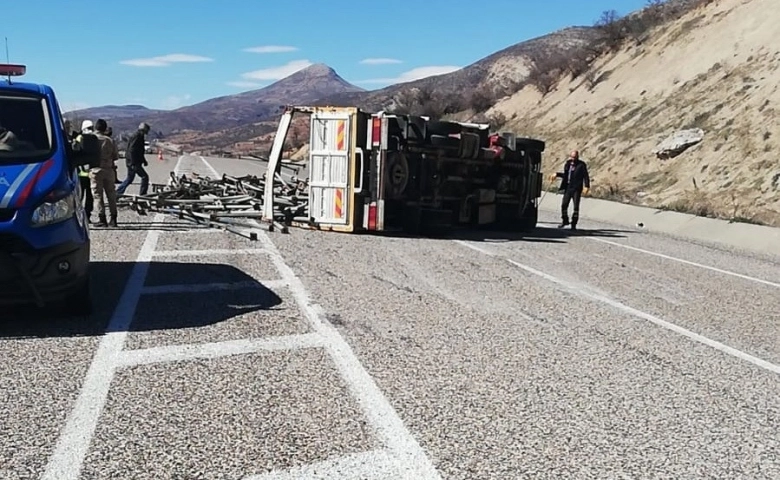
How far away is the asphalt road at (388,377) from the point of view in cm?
392

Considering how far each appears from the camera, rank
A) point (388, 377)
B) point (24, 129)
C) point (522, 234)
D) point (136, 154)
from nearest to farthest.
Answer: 1. point (388, 377)
2. point (24, 129)
3. point (522, 234)
4. point (136, 154)

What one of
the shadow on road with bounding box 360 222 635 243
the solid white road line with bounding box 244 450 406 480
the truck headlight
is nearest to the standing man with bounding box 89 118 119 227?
the shadow on road with bounding box 360 222 635 243

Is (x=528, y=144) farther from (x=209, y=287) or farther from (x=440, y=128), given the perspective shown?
(x=209, y=287)

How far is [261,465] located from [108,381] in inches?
64.4

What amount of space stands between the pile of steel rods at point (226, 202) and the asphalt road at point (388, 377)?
4070 millimetres

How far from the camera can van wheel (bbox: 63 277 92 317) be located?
6.38m

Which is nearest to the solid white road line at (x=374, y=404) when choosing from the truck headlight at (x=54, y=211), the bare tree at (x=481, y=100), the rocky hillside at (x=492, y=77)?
the truck headlight at (x=54, y=211)

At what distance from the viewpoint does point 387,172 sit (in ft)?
41.8

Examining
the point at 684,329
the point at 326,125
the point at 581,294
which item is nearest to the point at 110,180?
the point at 326,125

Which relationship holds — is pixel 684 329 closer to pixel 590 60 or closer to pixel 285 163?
pixel 285 163

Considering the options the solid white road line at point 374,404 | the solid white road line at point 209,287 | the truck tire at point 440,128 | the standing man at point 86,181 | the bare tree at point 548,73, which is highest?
the bare tree at point 548,73

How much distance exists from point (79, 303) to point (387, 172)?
22.9ft

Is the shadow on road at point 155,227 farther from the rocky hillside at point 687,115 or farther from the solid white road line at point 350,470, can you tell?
the rocky hillside at point 687,115

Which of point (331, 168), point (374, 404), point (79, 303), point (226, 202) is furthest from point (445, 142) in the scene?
point (374, 404)
